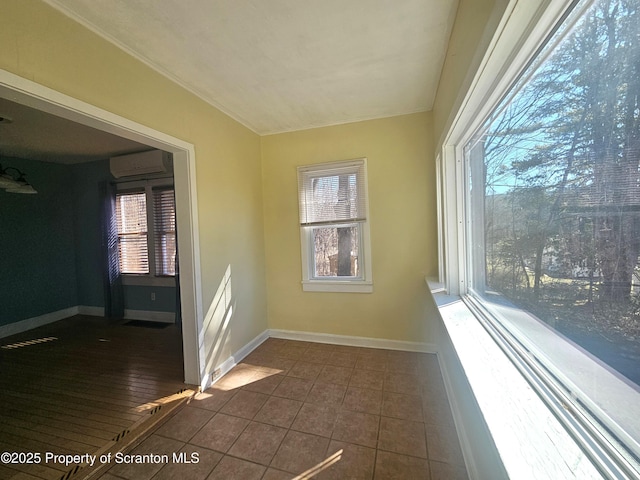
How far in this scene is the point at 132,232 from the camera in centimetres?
426

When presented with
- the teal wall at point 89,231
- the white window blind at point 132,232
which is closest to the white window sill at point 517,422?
the white window blind at point 132,232

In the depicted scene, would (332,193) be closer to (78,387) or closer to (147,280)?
(78,387)

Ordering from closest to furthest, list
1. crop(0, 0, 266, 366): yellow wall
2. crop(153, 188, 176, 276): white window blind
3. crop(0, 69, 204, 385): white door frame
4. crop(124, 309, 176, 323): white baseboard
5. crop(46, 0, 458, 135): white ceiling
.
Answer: crop(0, 0, 266, 366): yellow wall → crop(46, 0, 458, 135): white ceiling → crop(0, 69, 204, 385): white door frame → crop(153, 188, 176, 276): white window blind → crop(124, 309, 176, 323): white baseboard

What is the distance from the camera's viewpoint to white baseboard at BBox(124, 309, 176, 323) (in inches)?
163

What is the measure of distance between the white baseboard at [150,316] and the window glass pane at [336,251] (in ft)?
8.89

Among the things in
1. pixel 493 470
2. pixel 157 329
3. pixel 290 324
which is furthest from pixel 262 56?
pixel 157 329

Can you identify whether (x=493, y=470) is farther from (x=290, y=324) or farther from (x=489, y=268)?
(x=290, y=324)

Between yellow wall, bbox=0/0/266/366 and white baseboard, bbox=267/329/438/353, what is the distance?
339 millimetres

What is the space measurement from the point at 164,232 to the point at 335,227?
115 inches

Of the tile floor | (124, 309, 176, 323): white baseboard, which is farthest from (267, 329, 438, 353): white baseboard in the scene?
(124, 309, 176, 323): white baseboard

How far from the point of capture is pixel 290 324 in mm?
3281

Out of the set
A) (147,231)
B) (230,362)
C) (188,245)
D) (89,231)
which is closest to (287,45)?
(188,245)

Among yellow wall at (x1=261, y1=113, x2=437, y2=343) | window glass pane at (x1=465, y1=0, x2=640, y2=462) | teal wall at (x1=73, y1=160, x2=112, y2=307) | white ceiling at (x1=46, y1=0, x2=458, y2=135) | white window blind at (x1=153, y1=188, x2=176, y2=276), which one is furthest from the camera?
teal wall at (x1=73, y1=160, x2=112, y2=307)

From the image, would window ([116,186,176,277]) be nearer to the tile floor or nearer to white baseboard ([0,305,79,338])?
white baseboard ([0,305,79,338])
